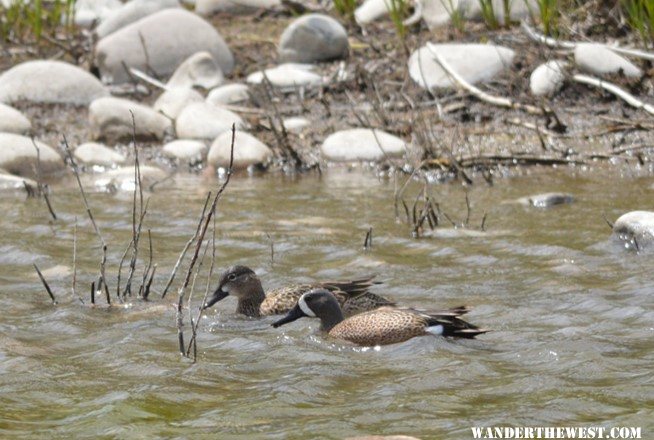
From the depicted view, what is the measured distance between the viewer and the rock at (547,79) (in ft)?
41.5

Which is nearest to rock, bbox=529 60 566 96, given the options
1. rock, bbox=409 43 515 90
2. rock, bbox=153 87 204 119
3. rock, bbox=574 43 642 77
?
rock, bbox=574 43 642 77

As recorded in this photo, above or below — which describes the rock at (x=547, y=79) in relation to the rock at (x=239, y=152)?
above

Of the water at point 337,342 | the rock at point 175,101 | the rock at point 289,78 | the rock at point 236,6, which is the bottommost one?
the water at point 337,342

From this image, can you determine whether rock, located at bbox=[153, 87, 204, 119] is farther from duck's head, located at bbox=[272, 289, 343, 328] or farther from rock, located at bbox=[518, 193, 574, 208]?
duck's head, located at bbox=[272, 289, 343, 328]

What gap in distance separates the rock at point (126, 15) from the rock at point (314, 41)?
88.9 inches

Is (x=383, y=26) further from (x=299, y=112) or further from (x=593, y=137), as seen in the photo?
(x=593, y=137)

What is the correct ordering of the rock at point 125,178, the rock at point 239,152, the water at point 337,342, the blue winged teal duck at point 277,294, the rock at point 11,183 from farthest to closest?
the rock at point 239,152
the rock at point 125,178
the rock at point 11,183
the blue winged teal duck at point 277,294
the water at point 337,342

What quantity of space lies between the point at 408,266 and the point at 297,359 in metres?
2.14

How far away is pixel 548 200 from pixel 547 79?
303 cm

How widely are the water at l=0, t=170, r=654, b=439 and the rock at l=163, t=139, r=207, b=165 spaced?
1.62 meters

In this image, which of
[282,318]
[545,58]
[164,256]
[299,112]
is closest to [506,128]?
[545,58]

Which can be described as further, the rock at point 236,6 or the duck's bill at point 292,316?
the rock at point 236,6

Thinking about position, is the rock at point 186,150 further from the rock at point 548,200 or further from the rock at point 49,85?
the rock at point 548,200

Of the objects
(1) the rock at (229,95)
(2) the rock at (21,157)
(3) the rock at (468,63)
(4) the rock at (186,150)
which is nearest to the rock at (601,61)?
(3) the rock at (468,63)
